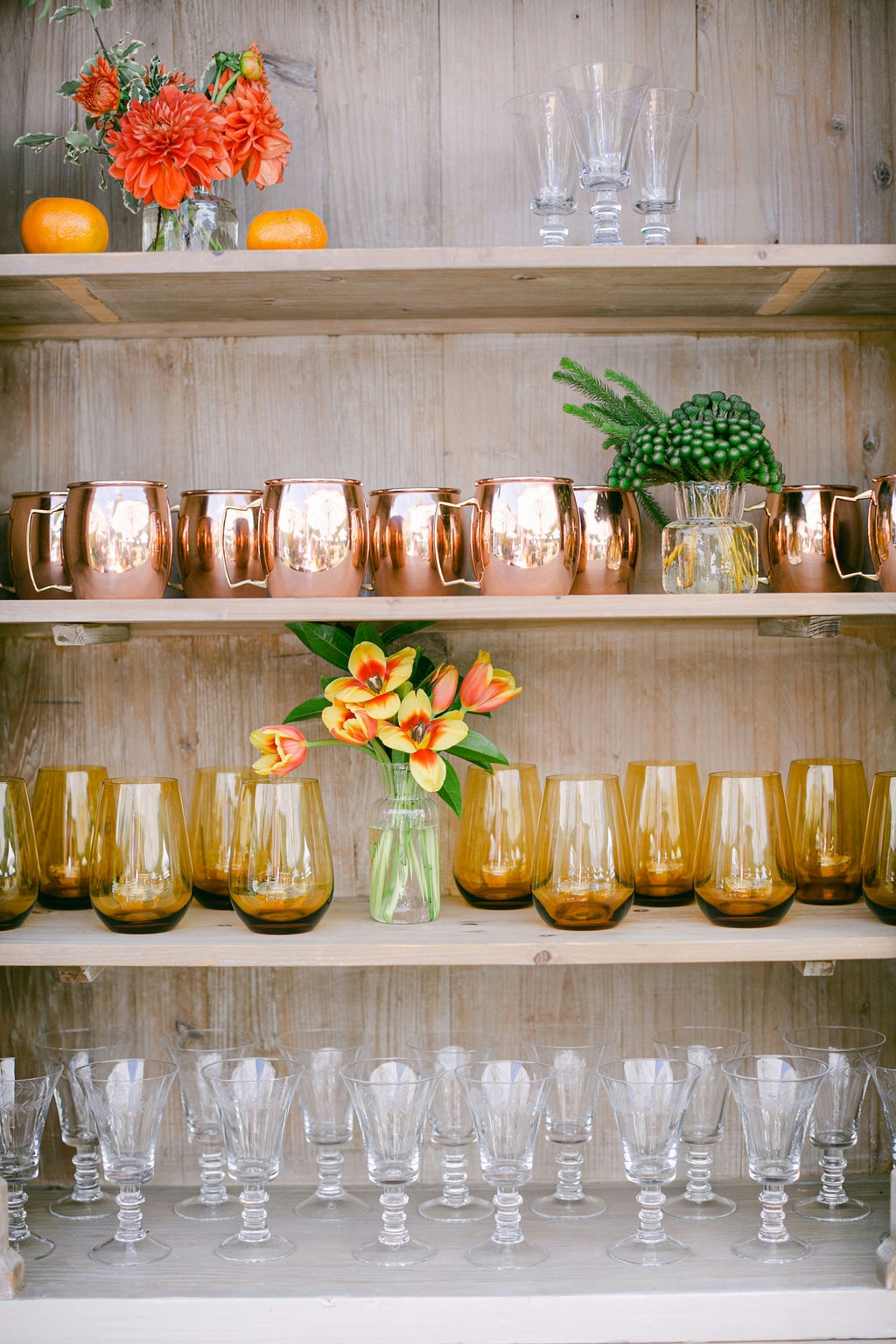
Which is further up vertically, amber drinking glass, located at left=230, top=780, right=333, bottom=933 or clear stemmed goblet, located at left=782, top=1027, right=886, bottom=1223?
amber drinking glass, located at left=230, top=780, right=333, bottom=933

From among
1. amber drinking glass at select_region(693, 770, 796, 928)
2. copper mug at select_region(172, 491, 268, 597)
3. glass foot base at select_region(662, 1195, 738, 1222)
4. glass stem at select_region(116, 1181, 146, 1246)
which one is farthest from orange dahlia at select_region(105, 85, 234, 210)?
glass foot base at select_region(662, 1195, 738, 1222)

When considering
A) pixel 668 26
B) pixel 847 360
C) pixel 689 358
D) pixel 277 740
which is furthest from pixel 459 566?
pixel 668 26

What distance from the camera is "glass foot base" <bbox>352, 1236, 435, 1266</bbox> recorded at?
4.70 ft

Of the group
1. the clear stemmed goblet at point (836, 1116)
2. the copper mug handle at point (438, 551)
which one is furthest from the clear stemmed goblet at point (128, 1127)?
the clear stemmed goblet at point (836, 1116)

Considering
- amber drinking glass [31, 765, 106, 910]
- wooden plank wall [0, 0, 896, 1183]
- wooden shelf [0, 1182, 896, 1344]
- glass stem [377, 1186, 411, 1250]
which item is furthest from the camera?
wooden plank wall [0, 0, 896, 1183]

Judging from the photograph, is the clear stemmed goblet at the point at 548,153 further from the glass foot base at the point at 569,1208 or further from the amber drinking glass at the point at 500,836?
the glass foot base at the point at 569,1208

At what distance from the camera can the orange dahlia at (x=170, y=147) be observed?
1421 millimetres

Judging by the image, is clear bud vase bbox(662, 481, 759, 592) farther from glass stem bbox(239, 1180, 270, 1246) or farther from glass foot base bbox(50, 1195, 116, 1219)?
glass foot base bbox(50, 1195, 116, 1219)

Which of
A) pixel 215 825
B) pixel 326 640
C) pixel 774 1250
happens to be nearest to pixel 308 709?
pixel 326 640

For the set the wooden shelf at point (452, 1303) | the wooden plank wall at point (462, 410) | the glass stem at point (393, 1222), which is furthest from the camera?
the wooden plank wall at point (462, 410)

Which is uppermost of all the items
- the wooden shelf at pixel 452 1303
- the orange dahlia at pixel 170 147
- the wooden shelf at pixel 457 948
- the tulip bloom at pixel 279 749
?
the orange dahlia at pixel 170 147

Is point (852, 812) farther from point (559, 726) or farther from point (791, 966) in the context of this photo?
point (559, 726)

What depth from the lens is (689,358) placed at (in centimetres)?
169

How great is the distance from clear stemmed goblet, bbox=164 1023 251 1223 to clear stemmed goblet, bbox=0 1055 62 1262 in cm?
16
